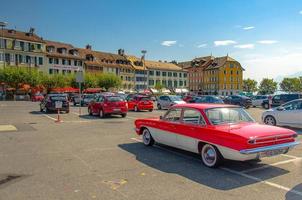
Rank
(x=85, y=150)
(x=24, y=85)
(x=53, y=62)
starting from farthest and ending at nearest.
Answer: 1. (x=53, y=62)
2. (x=24, y=85)
3. (x=85, y=150)

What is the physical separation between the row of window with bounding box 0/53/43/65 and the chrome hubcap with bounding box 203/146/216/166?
68.9 meters

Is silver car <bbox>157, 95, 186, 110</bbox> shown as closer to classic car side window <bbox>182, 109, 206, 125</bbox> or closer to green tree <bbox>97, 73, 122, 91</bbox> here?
classic car side window <bbox>182, 109, 206, 125</bbox>

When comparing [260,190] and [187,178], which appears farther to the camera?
[187,178]

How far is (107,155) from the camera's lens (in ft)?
28.5

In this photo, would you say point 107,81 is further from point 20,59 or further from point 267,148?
point 267,148

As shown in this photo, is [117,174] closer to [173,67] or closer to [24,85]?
[24,85]

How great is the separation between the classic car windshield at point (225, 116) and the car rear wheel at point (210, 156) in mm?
638

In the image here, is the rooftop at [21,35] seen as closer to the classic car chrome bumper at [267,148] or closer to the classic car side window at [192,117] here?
the classic car side window at [192,117]

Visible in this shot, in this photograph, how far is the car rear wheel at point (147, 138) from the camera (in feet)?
32.7

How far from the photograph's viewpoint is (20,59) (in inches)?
2771

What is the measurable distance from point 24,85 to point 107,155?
58.0 m

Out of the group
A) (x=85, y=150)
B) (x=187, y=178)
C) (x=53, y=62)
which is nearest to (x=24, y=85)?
(x=53, y=62)

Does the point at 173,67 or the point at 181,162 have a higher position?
the point at 173,67

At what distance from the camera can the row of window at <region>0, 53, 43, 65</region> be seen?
67.6 meters
